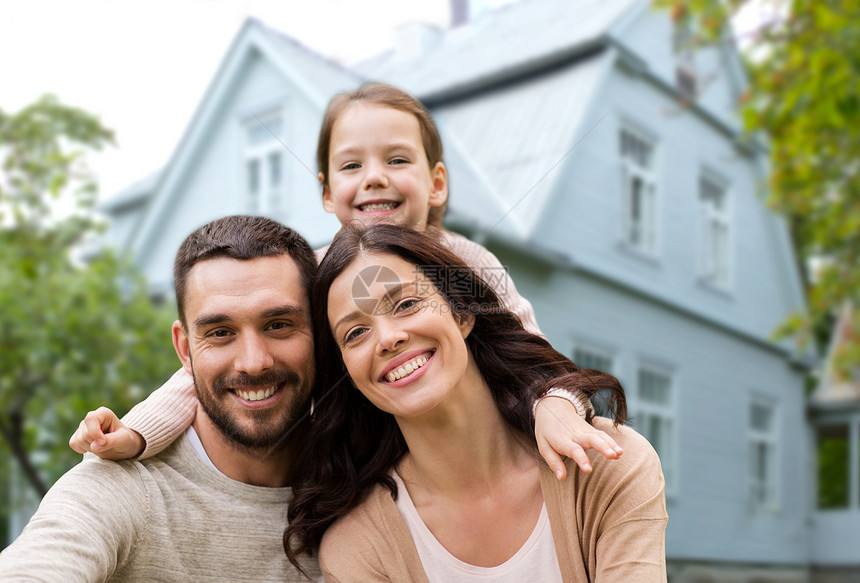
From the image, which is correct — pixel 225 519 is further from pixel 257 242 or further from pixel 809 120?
pixel 809 120

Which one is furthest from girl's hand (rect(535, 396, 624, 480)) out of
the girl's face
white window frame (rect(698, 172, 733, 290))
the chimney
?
the chimney

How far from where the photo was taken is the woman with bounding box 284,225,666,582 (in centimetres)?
239

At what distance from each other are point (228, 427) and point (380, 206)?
98 centimetres

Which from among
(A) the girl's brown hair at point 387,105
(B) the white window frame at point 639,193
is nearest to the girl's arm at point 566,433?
(A) the girl's brown hair at point 387,105

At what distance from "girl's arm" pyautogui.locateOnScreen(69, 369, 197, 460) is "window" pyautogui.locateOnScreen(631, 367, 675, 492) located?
9814 millimetres

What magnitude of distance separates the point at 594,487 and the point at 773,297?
46.0 ft

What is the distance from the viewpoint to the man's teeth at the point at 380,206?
10.5ft

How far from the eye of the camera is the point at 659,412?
40.2 ft

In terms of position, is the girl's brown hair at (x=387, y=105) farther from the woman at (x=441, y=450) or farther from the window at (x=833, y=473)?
the window at (x=833, y=473)

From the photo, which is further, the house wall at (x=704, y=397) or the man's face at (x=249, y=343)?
the house wall at (x=704, y=397)

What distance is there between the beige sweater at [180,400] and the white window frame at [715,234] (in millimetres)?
10711

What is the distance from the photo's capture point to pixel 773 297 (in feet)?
50.5

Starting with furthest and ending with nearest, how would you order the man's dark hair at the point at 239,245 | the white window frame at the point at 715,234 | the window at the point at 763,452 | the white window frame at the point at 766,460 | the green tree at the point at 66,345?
the window at the point at 763,452 < the white window frame at the point at 766,460 < the white window frame at the point at 715,234 < the green tree at the point at 66,345 < the man's dark hair at the point at 239,245

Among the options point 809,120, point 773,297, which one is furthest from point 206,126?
point 773,297
